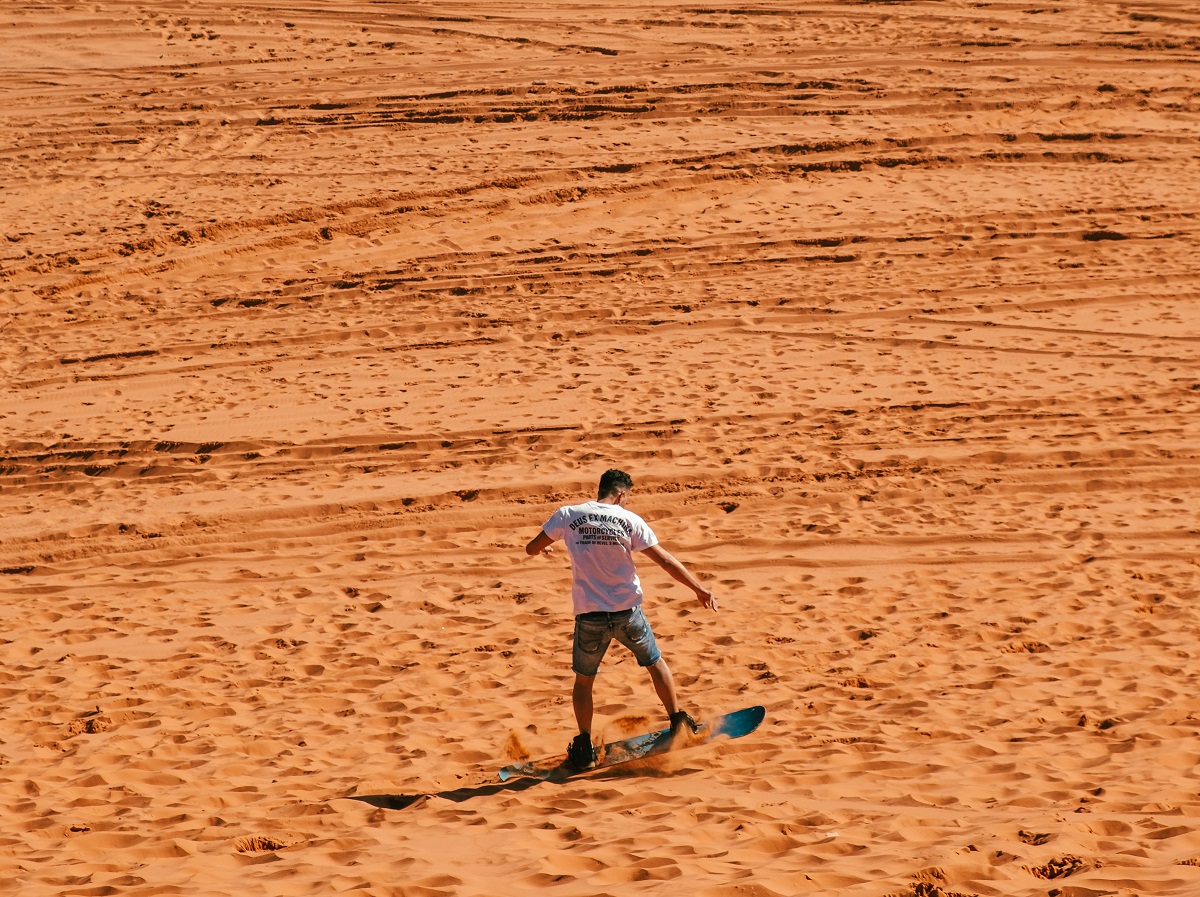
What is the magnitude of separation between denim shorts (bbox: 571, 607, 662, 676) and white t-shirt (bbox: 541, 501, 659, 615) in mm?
55

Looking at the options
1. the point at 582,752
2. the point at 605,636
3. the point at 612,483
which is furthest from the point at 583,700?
the point at 612,483

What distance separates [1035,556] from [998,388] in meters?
3.29

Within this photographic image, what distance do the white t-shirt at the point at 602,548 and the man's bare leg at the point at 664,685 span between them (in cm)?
43

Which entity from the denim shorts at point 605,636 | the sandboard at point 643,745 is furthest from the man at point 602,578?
the sandboard at point 643,745

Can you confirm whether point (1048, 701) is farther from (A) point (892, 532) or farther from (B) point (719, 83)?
(B) point (719, 83)

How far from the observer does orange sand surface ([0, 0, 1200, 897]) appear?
6.58 meters

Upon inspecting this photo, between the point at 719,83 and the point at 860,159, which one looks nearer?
the point at 860,159

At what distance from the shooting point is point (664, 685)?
723 cm

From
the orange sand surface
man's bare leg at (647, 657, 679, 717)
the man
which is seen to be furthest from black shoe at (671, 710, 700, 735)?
the man

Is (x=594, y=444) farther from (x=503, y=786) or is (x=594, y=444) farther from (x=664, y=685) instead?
(x=503, y=786)

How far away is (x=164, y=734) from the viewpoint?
7.74 m

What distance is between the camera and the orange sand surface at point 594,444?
21.6 ft

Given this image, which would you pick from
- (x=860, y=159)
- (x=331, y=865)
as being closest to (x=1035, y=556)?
(x=331, y=865)

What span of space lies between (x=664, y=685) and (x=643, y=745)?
1.24 feet
